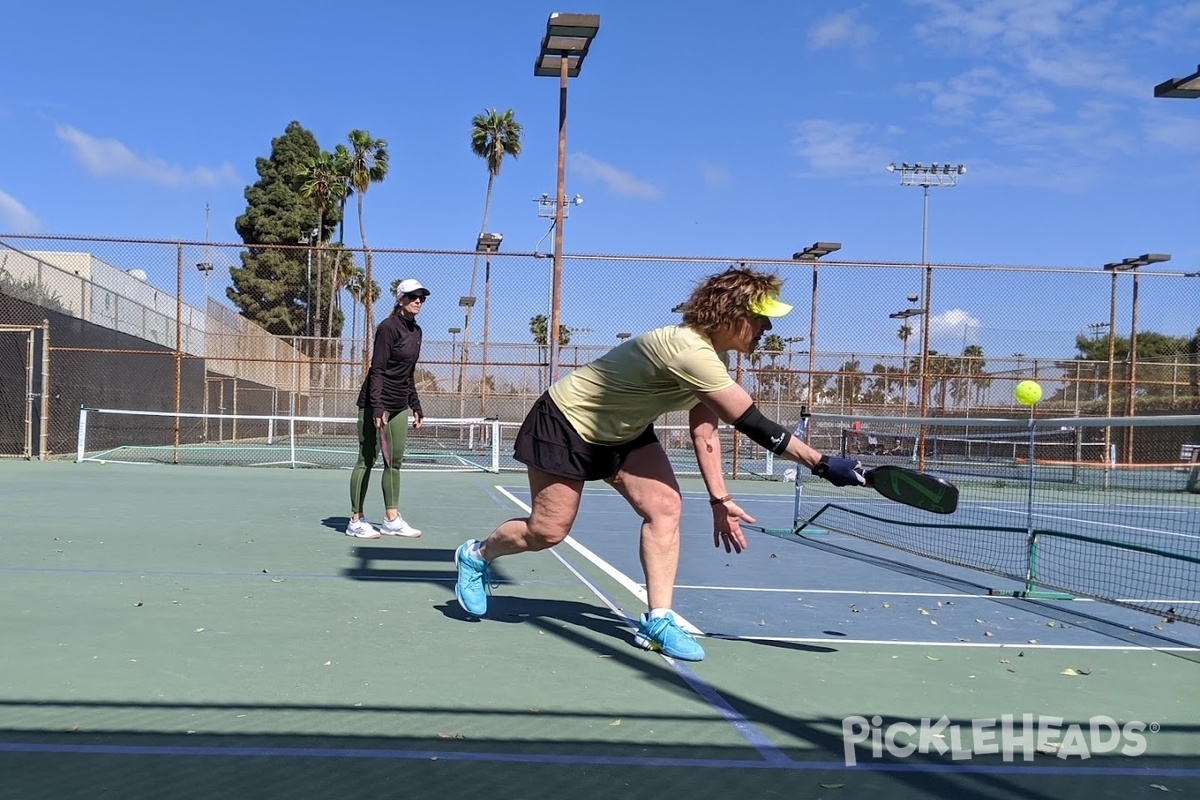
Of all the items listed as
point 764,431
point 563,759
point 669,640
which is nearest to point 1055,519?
point 669,640

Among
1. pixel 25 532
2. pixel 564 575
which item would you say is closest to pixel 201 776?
pixel 564 575

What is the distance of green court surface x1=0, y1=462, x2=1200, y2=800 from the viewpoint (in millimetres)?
2766

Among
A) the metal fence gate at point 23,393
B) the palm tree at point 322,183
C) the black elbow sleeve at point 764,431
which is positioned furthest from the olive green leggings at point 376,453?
the palm tree at point 322,183

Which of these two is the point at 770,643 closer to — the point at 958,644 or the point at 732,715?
the point at 958,644

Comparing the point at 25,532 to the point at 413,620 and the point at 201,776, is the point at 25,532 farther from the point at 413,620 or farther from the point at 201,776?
the point at 201,776

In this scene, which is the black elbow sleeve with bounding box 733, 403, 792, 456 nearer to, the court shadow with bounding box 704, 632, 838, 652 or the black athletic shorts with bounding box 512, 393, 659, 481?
the black athletic shorts with bounding box 512, 393, 659, 481

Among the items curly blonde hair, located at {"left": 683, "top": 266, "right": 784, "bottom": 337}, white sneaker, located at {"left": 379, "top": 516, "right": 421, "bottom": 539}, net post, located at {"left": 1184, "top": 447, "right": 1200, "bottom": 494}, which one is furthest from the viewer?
net post, located at {"left": 1184, "top": 447, "right": 1200, "bottom": 494}

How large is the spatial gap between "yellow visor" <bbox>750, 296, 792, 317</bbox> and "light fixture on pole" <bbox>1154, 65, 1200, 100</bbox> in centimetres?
1205

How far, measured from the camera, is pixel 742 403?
3.84m

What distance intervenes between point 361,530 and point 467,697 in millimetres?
4138

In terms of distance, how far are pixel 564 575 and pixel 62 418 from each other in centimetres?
1395

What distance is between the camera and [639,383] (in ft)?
13.5

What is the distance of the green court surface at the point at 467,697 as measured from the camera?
9.07ft

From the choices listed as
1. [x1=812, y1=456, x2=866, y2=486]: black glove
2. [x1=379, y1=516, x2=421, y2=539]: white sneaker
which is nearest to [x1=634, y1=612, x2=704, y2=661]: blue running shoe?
[x1=812, y1=456, x2=866, y2=486]: black glove
